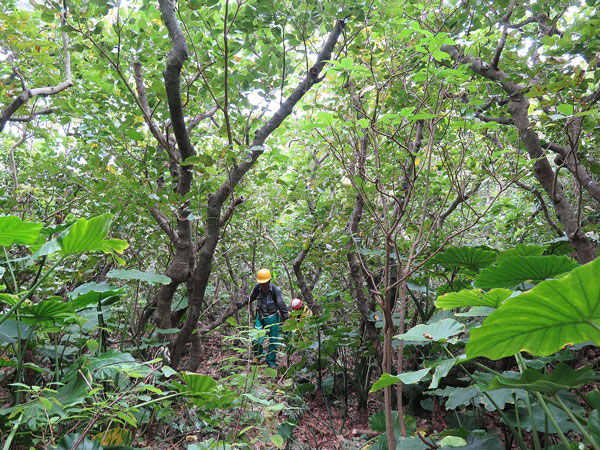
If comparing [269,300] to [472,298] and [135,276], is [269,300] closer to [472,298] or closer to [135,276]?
[135,276]

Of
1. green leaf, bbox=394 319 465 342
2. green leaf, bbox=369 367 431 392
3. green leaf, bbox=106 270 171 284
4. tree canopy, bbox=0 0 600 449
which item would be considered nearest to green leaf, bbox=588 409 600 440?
tree canopy, bbox=0 0 600 449

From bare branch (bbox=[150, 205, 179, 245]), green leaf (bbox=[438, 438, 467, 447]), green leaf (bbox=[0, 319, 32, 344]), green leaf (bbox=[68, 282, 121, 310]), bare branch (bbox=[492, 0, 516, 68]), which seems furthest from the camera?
bare branch (bbox=[150, 205, 179, 245])

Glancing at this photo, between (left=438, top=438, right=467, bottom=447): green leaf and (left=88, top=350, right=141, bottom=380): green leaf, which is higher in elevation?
(left=88, top=350, right=141, bottom=380): green leaf

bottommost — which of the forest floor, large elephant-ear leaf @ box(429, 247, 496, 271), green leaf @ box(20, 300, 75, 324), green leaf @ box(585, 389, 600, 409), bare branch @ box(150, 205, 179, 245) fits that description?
the forest floor

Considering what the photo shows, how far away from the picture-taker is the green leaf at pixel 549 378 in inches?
41.3

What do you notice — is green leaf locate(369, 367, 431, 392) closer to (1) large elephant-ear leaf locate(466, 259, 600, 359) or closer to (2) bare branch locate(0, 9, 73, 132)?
(1) large elephant-ear leaf locate(466, 259, 600, 359)

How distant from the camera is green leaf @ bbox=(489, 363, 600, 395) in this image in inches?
41.3

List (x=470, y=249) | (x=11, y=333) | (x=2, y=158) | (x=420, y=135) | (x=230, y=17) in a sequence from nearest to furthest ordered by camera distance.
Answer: (x=11, y=333) < (x=470, y=249) < (x=230, y=17) < (x=420, y=135) < (x=2, y=158)

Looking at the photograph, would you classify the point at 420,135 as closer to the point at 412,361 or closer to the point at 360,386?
the point at 412,361

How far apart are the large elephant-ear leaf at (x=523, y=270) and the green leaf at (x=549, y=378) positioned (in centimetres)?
51

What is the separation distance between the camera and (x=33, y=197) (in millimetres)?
3971

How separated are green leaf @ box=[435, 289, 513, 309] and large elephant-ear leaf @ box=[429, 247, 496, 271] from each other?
886 mm

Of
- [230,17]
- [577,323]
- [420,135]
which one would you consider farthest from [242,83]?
[577,323]

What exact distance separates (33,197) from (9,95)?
51.6 inches
